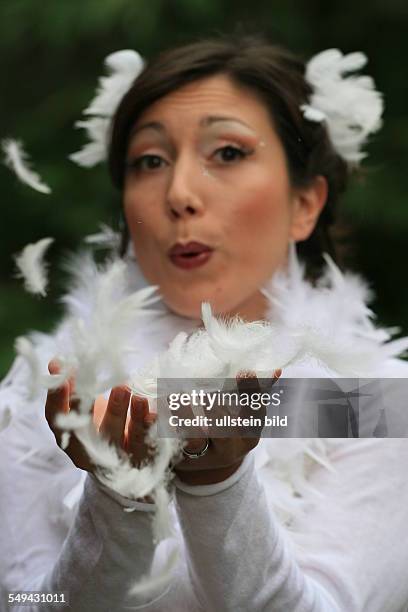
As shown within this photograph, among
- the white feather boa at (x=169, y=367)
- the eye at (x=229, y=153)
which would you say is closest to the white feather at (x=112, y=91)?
the eye at (x=229, y=153)

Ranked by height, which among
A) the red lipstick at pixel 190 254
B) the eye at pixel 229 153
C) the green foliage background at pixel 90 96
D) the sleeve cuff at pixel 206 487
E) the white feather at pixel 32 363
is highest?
the green foliage background at pixel 90 96

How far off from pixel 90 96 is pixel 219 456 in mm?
1594

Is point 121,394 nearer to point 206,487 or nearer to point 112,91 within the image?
point 206,487

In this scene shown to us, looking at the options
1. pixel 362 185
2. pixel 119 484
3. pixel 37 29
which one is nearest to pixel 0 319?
pixel 37 29

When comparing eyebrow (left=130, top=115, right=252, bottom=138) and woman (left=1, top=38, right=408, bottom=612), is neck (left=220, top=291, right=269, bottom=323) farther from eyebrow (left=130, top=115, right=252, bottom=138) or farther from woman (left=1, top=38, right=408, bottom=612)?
eyebrow (left=130, top=115, right=252, bottom=138)

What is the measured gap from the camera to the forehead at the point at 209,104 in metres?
1.28

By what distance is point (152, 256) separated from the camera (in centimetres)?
127

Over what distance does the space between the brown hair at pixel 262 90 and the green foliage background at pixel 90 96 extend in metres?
0.60

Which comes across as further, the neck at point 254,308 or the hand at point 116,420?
the neck at point 254,308

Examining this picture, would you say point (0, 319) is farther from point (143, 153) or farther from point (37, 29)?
point (143, 153)

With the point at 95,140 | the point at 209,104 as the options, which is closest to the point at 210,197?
the point at 209,104

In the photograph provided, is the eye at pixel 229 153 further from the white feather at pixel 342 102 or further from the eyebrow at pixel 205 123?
the white feather at pixel 342 102

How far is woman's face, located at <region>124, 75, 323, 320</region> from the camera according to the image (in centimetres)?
123

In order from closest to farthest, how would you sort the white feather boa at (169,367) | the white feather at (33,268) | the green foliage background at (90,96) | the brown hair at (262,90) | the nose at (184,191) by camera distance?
the white feather boa at (169,367) < the white feather at (33,268) < the nose at (184,191) < the brown hair at (262,90) < the green foliage background at (90,96)
